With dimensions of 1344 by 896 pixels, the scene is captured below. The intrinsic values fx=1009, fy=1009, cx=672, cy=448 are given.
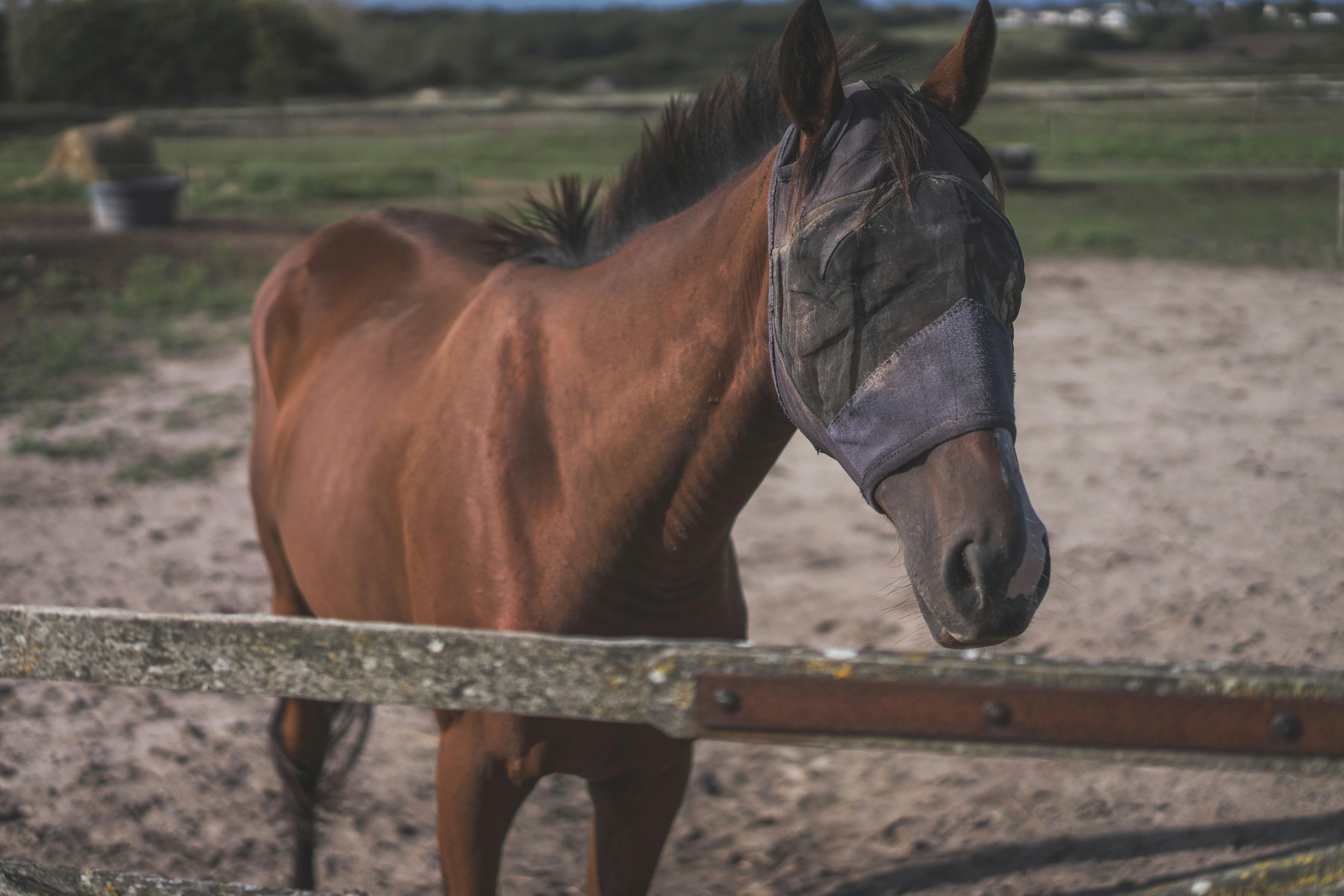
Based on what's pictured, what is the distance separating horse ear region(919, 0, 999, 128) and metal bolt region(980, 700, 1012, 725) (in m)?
0.87

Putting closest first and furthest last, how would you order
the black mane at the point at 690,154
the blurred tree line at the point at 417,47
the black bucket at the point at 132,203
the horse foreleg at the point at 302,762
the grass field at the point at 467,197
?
the black mane at the point at 690,154, the horse foreleg at the point at 302,762, the grass field at the point at 467,197, the black bucket at the point at 132,203, the blurred tree line at the point at 417,47

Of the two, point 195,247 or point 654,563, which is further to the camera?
point 195,247

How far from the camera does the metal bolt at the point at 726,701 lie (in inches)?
44.3

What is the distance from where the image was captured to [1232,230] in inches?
453

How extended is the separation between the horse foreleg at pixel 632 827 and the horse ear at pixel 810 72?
49.8 inches

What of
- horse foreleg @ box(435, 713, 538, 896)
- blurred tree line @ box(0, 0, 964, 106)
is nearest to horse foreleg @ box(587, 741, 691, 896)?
horse foreleg @ box(435, 713, 538, 896)

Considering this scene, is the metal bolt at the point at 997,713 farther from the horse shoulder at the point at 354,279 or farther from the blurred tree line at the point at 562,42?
the blurred tree line at the point at 562,42

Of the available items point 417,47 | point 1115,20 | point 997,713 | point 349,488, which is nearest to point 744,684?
point 997,713

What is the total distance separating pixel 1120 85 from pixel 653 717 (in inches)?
637

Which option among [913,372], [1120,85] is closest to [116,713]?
[913,372]

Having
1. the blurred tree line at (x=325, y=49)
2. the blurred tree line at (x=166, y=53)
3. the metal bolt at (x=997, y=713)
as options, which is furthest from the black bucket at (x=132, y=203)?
the blurred tree line at (x=166, y=53)

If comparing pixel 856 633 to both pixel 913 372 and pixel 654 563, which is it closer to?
pixel 654 563

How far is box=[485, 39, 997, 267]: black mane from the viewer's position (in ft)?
5.67

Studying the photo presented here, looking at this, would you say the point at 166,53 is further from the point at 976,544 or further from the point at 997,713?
the point at 997,713
